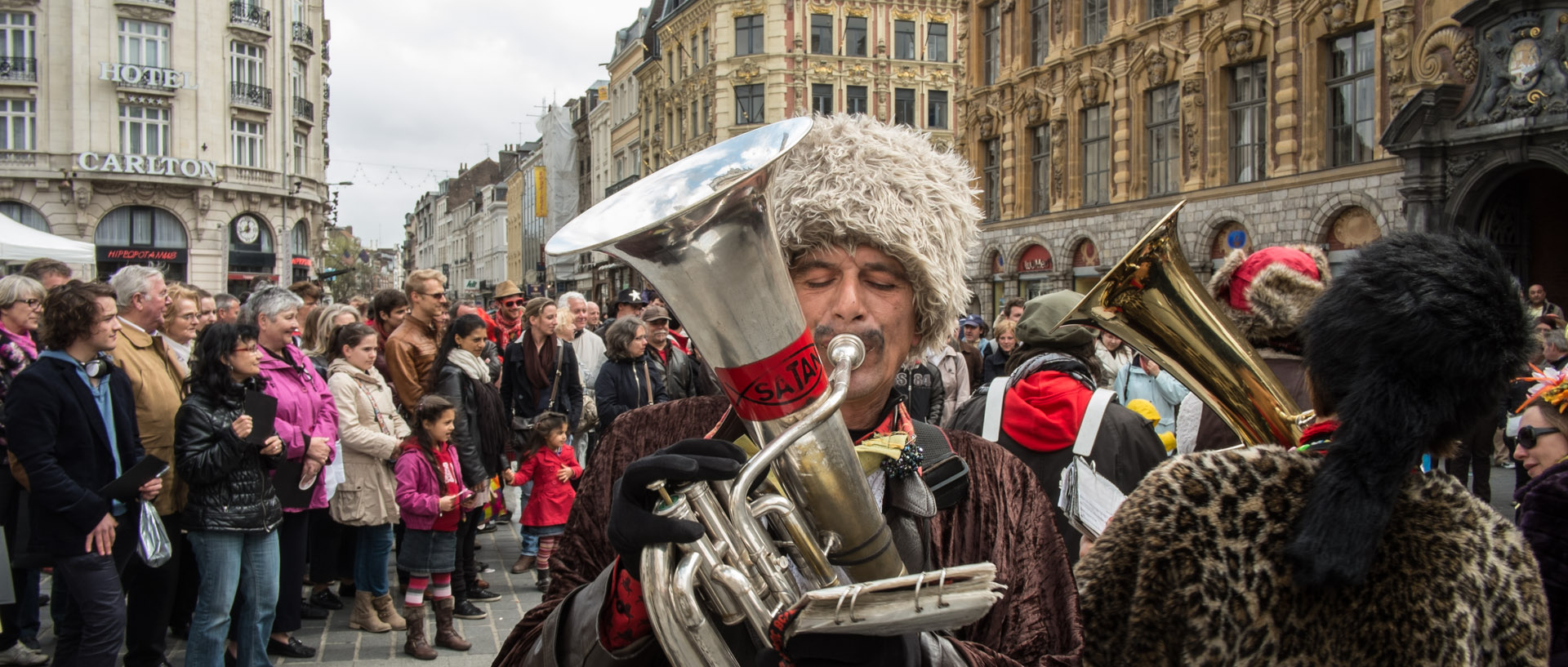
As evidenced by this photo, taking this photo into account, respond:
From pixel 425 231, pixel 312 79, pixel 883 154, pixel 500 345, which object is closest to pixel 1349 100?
pixel 500 345

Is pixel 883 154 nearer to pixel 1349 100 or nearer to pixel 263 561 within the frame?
pixel 263 561

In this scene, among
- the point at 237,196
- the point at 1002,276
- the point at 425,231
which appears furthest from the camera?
the point at 425,231

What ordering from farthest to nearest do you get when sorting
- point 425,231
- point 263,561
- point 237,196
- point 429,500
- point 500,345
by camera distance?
point 425,231 < point 237,196 < point 500,345 < point 429,500 < point 263,561

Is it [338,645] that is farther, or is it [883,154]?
[338,645]

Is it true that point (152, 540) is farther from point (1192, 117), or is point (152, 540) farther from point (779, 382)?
point (1192, 117)

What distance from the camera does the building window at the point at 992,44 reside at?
26641 mm

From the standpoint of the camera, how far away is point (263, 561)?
4758mm

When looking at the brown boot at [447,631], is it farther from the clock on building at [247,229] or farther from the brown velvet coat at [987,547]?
the clock on building at [247,229]

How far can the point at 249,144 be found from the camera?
3644 centimetres

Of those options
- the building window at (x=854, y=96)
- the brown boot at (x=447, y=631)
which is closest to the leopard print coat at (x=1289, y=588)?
the brown boot at (x=447, y=631)

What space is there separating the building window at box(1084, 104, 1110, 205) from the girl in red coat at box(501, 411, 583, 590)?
60.3ft

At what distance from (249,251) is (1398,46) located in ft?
116

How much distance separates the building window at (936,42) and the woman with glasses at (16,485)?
37.8 meters

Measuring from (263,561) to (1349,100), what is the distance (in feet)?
58.4
